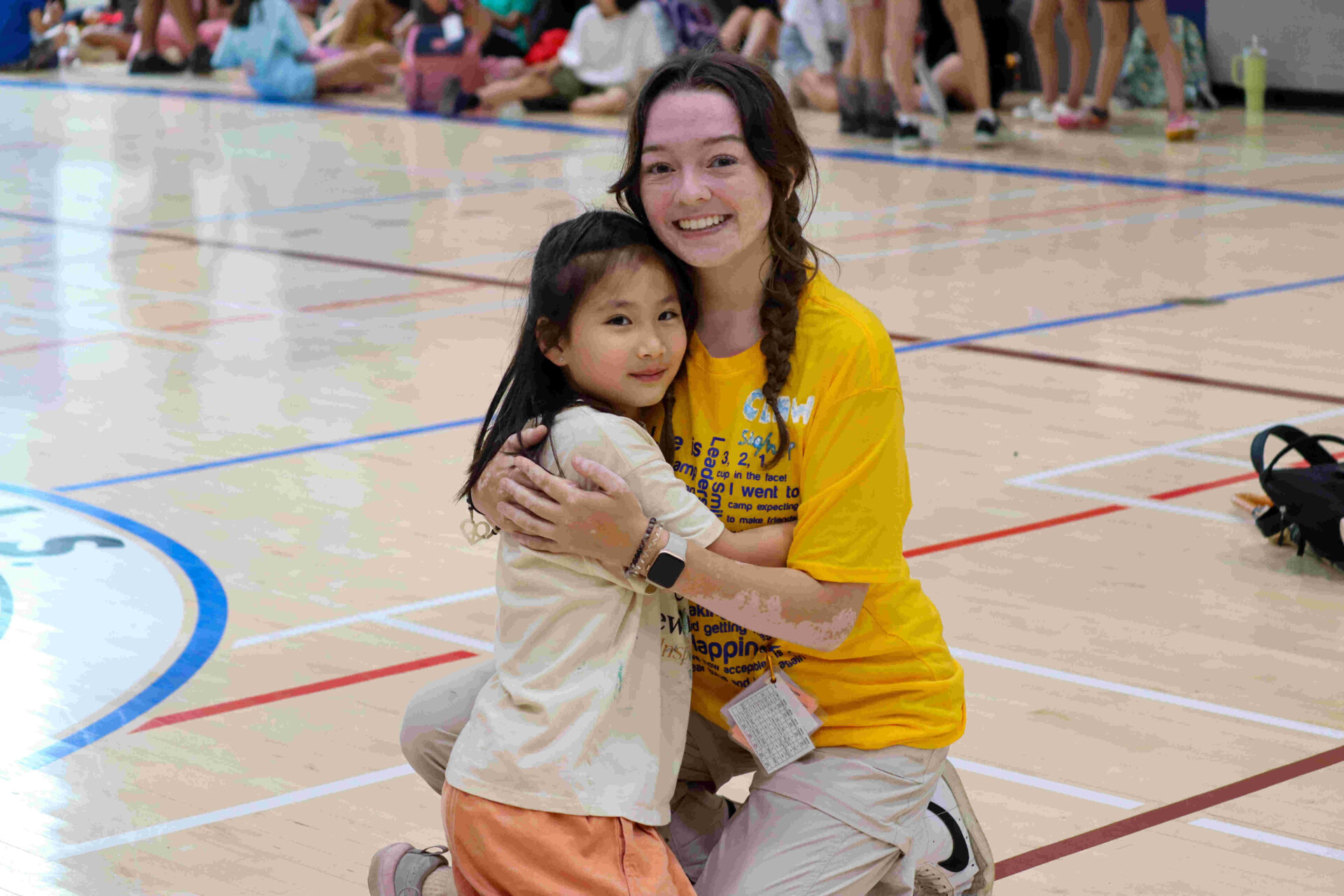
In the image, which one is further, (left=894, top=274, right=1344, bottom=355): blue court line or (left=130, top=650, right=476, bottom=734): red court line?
(left=894, top=274, right=1344, bottom=355): blue court line

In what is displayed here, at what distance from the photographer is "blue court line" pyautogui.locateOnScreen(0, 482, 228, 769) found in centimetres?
293

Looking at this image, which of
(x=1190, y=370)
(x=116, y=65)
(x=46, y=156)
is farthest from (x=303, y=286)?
(x=116, y=65)

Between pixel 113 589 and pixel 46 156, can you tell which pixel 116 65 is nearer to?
pixel 46 156

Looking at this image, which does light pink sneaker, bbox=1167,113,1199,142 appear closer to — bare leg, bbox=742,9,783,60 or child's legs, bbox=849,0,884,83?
child's legs, bbox=849,0,884,83

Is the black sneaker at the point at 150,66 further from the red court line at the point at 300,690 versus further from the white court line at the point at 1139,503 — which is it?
the red court line at the point at 300,690

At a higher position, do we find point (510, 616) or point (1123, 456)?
point (510, 616)

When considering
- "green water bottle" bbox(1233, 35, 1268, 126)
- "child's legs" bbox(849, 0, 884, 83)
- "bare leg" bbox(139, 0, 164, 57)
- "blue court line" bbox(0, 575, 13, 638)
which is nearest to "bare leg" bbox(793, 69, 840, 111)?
"child's legs" bbox(849, 0, 884, 83)

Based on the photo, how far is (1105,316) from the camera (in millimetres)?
6047

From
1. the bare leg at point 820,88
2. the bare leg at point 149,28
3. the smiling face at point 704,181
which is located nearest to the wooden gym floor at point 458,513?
the smiling face at point 704,181

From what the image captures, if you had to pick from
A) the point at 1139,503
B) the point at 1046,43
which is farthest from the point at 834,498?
the point at 1046,43

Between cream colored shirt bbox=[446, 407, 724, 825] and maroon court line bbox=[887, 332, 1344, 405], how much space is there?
3.21 meters

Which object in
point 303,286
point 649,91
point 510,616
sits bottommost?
point 303,286

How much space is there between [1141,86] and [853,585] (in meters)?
10.6

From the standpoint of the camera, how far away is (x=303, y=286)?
689 centimetres
